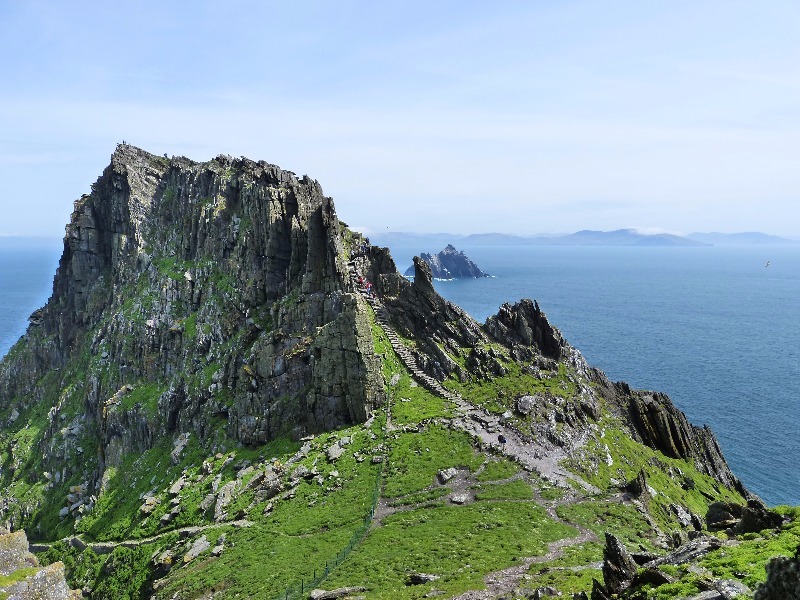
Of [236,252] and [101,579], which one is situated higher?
[236,252]

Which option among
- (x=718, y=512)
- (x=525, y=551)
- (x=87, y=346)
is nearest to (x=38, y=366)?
(x=87, y=346)

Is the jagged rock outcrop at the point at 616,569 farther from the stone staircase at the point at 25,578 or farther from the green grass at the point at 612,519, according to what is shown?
the stone staircase at the point at 25,578

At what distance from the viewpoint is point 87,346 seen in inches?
4451

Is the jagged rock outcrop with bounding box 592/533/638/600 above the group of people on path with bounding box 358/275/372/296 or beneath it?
beneath

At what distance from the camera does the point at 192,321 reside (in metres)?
92.4

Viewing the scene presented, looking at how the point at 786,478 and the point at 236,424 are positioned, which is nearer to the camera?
the point at 236,424

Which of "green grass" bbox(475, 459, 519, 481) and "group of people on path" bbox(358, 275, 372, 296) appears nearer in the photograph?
"green grass" bbox(475, 459, 519, 481)

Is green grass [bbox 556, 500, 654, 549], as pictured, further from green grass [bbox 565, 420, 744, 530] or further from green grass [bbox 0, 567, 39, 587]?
green grass [bbox 0, 567, 39, 587]

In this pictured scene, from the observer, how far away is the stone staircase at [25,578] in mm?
31641

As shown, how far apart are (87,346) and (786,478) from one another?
449 feet

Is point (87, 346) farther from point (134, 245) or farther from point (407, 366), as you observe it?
point (407, 366)

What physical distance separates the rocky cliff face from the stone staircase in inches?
1379

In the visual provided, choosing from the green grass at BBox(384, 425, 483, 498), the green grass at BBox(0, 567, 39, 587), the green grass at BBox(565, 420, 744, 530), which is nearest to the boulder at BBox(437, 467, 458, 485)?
the green grass at BBox(384, 425, 483, 498)

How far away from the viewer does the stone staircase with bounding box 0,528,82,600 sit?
104 feet
